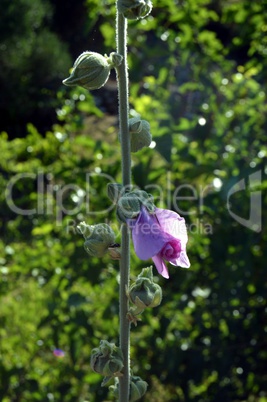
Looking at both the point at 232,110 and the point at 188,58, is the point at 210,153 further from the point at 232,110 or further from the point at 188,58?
the point at 188,58

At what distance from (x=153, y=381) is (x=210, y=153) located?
75 centimetres

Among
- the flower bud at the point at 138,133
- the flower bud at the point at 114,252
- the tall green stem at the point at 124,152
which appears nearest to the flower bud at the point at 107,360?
the tall green stem at the point at 124,152

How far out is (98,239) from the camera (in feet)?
2.91

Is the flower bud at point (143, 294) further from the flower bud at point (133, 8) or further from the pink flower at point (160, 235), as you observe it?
the flower bud at point (133, 8)

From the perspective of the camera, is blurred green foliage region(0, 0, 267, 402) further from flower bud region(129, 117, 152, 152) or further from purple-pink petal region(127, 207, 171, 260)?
purple-pink petal region(127, 207, 171, 260)

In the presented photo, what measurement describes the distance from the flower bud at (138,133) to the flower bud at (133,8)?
139 mm

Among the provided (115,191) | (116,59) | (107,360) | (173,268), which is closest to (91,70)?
(116,59)

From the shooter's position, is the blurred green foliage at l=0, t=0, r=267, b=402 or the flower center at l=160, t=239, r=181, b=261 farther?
the blurred green foliage at l=0, t=0, r=267, b=402

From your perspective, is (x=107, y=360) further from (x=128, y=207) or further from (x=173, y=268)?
(x=173, y=268)

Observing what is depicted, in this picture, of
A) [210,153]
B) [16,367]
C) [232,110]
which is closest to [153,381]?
[16,367]

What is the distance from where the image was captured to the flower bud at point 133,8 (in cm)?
82

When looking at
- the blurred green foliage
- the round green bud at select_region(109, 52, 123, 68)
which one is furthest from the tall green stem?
the blurred green foliage

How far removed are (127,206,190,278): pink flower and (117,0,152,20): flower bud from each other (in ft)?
0.82

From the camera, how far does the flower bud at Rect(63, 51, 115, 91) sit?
86 centimetres
